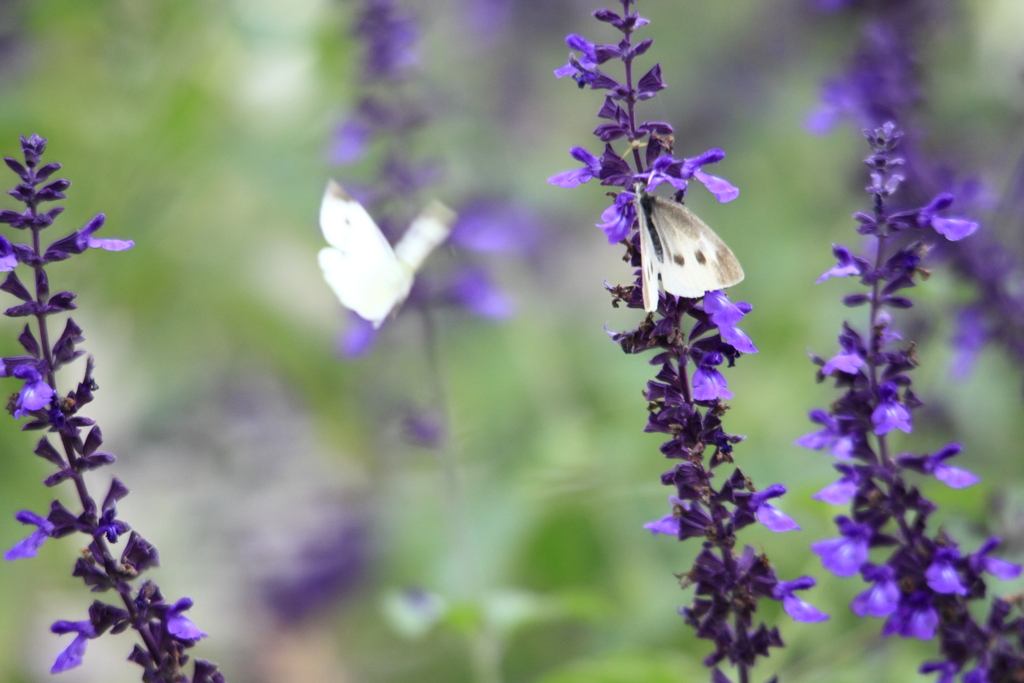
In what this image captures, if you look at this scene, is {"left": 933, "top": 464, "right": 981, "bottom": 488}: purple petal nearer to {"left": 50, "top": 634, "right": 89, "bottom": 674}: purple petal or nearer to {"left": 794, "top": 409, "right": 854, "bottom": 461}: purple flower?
{"left": 794, "top": 409, "right": 854, "bottom": 461}: purple flower

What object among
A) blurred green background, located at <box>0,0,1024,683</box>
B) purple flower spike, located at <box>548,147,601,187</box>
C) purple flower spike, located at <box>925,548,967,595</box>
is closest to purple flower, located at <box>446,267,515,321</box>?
blurred green background, located at <box>0,0,1024,683</box>

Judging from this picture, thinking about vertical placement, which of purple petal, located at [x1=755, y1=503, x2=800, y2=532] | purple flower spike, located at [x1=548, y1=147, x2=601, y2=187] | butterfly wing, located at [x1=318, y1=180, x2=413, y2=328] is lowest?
purple petal, located at [x1=755, y1=503, x2=800, y2=532]

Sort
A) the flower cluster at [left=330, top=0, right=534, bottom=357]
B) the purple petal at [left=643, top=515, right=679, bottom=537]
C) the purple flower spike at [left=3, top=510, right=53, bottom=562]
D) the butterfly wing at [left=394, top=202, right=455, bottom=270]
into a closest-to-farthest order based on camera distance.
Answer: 1. the purple flower spike at [left=3, top=510, right=53, bottom=562]
2. the purple petal at [left=643, top=515, right=679, bottom=537]
3. the butterfly wing at [left=394, top=202, right=455, bottom=270]
4. the flower cluster at [left=330, top=0, right=534, bottom=357]

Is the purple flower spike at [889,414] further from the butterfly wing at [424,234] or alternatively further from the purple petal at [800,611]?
the butterfly wing at [424,234]

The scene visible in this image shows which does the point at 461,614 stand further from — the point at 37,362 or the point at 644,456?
the point at 37,362

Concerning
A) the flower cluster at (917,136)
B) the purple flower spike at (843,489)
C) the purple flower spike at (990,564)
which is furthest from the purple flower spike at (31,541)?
the flower cluster at (917,136)

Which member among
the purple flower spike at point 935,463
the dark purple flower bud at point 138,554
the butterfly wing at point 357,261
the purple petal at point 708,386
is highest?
the butterfly wing at point 357,261

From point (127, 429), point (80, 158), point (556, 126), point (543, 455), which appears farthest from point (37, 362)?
point (556, 126)
